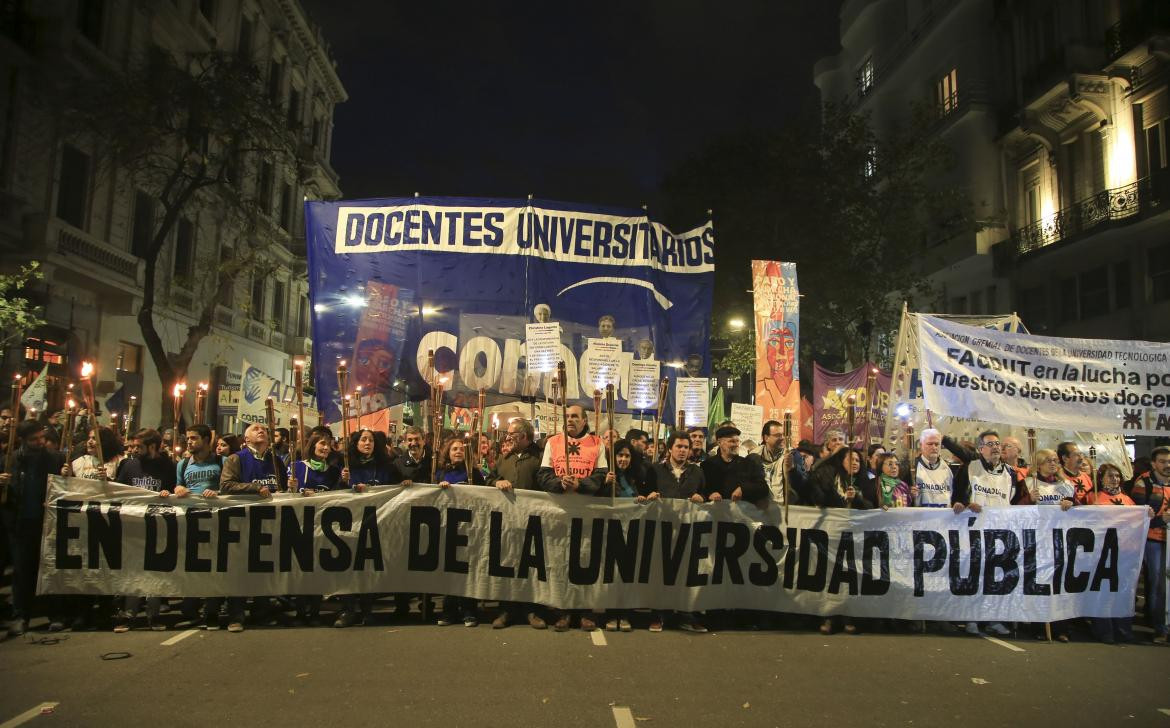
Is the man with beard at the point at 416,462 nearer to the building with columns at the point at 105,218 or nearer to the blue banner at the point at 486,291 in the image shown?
the blue banner at the point at 486,291

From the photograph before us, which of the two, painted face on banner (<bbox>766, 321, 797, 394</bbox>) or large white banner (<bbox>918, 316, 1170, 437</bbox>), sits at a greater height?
painted face on banner (<bbox>766, 321, 797, 394</bbox>)

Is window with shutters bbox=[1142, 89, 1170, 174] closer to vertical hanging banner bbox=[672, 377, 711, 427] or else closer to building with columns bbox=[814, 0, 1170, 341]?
building with columns bbox=[814, 0, 1170, 341]

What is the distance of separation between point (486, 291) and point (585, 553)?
3.12 m

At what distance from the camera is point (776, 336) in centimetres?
1295

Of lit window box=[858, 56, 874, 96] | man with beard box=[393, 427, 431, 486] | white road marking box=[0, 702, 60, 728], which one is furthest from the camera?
lit window box=[858, 56, 874, 96]

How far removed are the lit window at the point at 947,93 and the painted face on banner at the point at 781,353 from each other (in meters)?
17.5

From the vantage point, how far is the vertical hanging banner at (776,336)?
41.9ft

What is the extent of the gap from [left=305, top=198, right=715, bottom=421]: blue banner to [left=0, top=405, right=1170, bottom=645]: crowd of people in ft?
2.72

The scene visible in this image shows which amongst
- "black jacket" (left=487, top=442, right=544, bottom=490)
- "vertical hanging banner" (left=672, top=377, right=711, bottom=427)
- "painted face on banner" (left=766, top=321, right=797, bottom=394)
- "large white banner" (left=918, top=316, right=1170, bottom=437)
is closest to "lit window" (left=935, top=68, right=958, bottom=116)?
"painted face on banner" (left=766, top=321, right=797, bottom=394)

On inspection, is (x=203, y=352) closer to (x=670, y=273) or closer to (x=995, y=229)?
(x=670, y=273)

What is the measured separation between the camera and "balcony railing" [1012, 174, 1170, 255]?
1908cm

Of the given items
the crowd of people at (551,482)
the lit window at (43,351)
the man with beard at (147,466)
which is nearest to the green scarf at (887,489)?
the crowd of people at (551,482)

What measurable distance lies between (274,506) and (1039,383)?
25.6ft

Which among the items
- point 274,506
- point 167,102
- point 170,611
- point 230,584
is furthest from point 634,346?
point 167,102
